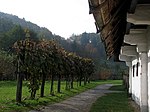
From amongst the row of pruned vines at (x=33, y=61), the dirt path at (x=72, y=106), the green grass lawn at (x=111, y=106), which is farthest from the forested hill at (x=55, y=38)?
the green grass lawn at (x=111, y=106)

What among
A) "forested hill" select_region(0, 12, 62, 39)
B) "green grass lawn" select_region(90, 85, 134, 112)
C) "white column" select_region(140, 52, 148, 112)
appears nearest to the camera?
"white column" select_region(140, 52, 148, 112)

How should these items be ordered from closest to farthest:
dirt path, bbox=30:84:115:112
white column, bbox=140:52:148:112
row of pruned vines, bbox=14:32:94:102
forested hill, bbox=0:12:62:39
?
white column, bbox=140:52:148:112, dirt path, bbox=30:84:115:112, row of pruned vines, bbox=14:32:94:102, forested hill, bbox=0:12:62:39

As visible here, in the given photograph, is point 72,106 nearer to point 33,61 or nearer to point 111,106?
point 111,106

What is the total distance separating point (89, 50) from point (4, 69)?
62311mm

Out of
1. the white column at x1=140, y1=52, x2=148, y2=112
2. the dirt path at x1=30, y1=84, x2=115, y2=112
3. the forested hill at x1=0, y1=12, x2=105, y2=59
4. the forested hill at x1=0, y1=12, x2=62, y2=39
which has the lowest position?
the dirt path at x1=30, y1=84, x2=115, y2=112

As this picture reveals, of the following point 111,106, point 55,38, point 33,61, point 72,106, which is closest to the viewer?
point 72,106

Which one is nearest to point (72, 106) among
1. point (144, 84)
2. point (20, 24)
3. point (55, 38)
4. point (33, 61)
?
point (33, 61)

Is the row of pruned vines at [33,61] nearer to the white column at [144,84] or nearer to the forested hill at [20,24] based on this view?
the white column at [144,84]

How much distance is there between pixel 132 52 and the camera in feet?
48.0

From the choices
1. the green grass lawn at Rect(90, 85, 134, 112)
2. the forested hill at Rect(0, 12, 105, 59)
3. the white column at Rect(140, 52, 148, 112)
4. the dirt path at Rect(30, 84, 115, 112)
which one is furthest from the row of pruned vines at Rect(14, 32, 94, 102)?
the white column at Rect(140, 52, 148, 112)

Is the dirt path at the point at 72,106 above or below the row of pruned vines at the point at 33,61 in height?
below

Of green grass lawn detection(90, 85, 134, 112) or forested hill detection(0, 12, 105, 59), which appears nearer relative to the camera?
green grass lawn detection(90, 85, 134, 112)

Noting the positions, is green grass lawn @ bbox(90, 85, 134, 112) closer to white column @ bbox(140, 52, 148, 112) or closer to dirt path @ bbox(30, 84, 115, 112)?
dirt path @ bbox(30, 84, 115, 112)

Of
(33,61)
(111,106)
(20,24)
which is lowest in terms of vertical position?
(111,106)
